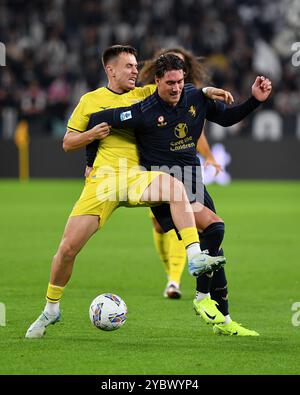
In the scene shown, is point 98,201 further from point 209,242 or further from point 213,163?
point 213,163

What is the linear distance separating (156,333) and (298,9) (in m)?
21.5

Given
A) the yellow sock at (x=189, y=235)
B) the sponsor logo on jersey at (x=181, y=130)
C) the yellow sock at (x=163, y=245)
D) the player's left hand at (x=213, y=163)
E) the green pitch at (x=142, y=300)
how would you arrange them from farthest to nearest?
1. the yellow sock at (x=163, y=245)
2. the player's left hand at (x=213, y=163)
3. the sponsor logo on jersey at (x=181, y=130)
4. the yellow sock at (x=189, y=235)
5. the green pitch at (x=142, y=300)

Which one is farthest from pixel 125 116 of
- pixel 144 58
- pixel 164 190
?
pixel 144 58

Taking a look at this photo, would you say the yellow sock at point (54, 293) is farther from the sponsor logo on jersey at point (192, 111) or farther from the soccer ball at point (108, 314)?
the sponsor logo on jersey at point (192, 111)

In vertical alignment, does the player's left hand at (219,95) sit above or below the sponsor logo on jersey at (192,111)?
above

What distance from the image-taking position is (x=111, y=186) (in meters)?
7.30

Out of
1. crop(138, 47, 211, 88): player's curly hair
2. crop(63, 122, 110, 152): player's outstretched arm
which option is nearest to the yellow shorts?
crop(63, 122, 110, 152): player's outstretched arm

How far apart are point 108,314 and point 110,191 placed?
905 millimetres

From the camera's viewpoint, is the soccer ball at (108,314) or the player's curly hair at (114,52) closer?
the soccer ball at (108,314)

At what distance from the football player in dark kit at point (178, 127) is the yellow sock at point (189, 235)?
1.17ft

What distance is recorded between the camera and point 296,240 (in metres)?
14.1

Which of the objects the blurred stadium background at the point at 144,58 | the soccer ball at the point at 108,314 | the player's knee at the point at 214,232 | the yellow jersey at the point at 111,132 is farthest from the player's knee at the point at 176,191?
the blurred stadium background at the point at 144,58

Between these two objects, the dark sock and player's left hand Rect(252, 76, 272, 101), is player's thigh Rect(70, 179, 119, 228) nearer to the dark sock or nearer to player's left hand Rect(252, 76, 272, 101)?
the dark sock

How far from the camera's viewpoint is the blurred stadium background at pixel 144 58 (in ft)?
82.8
